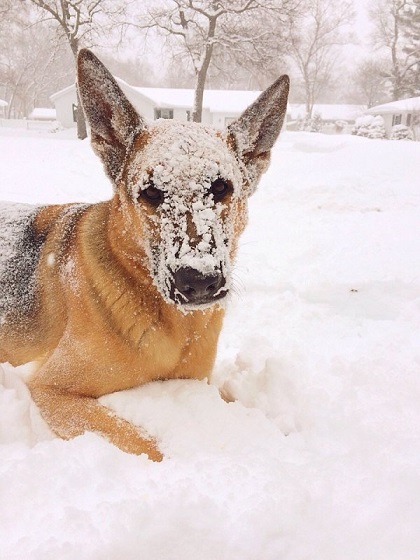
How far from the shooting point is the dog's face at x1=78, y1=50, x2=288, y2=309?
202 cm

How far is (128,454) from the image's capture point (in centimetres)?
197

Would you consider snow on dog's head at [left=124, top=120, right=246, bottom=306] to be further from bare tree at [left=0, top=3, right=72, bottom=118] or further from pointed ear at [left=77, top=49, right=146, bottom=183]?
bare tree at [left=0, top=3, right=72, bottom=118]

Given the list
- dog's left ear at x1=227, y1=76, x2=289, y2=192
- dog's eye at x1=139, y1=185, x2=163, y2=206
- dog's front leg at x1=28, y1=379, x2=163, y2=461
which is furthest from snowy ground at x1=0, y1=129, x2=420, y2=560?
dog's left ear at x1=227, y1=76, x2=289, y2=192

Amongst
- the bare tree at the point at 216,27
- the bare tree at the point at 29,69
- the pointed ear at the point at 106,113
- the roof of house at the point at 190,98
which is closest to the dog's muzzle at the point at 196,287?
the pointed ear at the point at 106,113

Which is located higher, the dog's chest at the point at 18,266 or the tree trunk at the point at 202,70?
the tree trunk at the point at 202,70

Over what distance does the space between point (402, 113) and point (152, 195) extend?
46.8 m

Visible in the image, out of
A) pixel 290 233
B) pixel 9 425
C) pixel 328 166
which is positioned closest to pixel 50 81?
pixel 328 166

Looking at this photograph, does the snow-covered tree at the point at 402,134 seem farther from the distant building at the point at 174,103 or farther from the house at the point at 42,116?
the house at the point at 42,116

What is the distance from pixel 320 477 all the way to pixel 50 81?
7318cm

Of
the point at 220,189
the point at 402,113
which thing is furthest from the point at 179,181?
the point at 402,113

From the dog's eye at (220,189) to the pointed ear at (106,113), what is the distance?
2.08 feet

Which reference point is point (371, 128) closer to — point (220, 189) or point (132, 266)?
point (220, 189)

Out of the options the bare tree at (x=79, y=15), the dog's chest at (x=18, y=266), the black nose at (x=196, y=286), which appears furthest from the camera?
the bare tree at (x=79, y=15)

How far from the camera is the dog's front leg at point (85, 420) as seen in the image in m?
2.10
